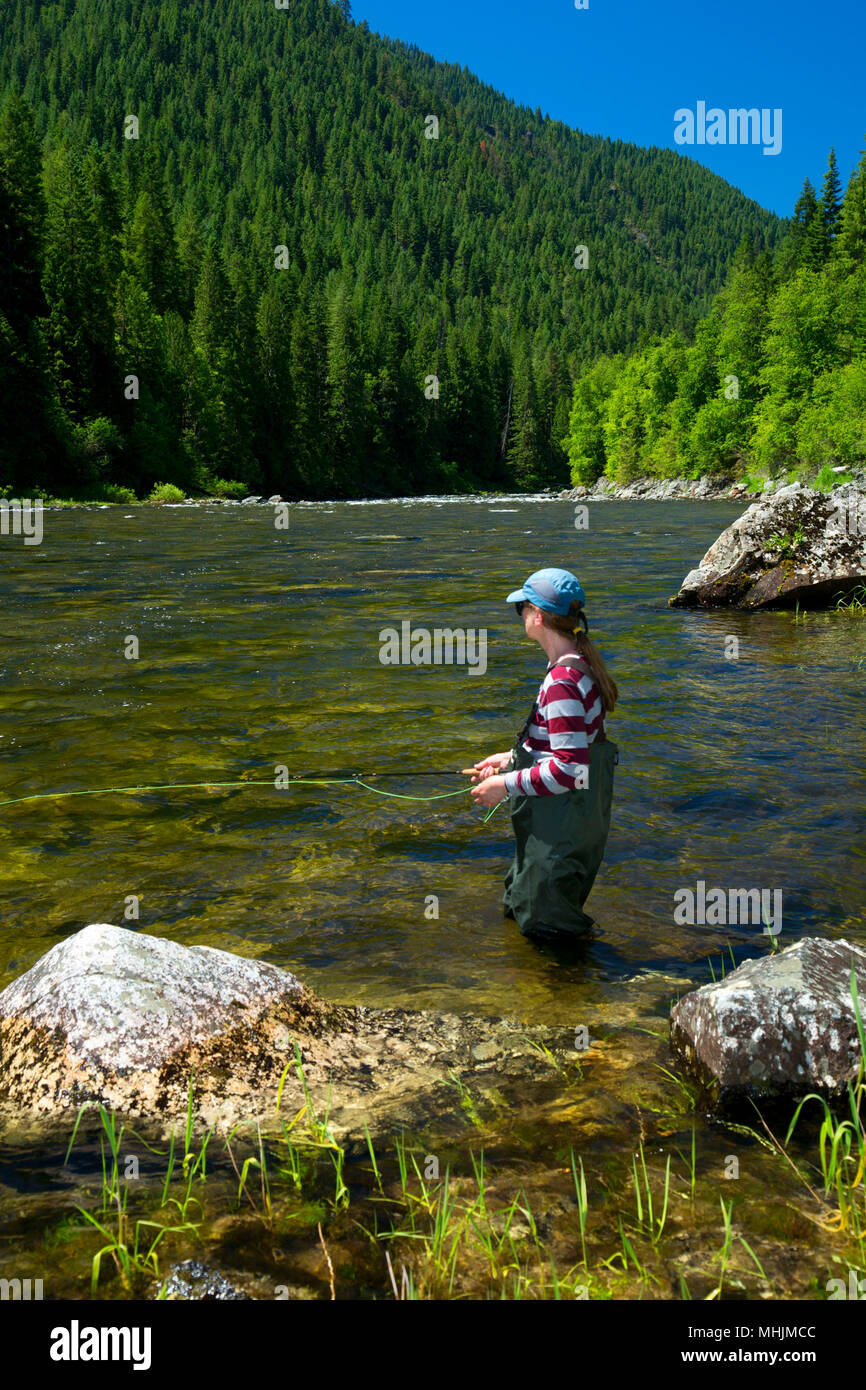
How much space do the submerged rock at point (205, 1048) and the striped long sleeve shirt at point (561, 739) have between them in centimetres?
120

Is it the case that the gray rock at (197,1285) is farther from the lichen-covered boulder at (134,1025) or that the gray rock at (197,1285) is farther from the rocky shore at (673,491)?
the rocky shore at (673,491)

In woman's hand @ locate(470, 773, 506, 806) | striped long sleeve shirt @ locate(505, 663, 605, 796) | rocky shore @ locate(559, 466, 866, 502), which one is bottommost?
woman's hand @ locate(470, 773, 506, 806)

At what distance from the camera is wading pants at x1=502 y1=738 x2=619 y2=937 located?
16.5 ft

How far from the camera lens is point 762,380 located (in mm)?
58562

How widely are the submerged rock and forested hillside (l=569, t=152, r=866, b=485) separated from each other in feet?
66.4

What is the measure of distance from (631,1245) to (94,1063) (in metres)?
2.06

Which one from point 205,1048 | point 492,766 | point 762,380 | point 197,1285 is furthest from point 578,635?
point 762,380

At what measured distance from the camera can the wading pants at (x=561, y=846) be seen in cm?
504

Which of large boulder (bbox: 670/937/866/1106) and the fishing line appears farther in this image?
the fishing line

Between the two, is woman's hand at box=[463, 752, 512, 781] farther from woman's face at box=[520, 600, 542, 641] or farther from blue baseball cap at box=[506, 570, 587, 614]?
blue baseball cap at box=[506, 570, 587, 614]

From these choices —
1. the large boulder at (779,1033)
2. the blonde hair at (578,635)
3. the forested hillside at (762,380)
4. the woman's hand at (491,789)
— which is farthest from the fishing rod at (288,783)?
the forested hillside at (762,380)

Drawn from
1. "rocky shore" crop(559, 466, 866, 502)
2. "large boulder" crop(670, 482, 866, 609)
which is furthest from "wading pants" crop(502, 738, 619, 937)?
"rocky shore" crop(559, 466, 866, 502)

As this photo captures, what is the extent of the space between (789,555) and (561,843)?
13.1m

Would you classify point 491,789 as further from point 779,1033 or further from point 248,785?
point 248,785
